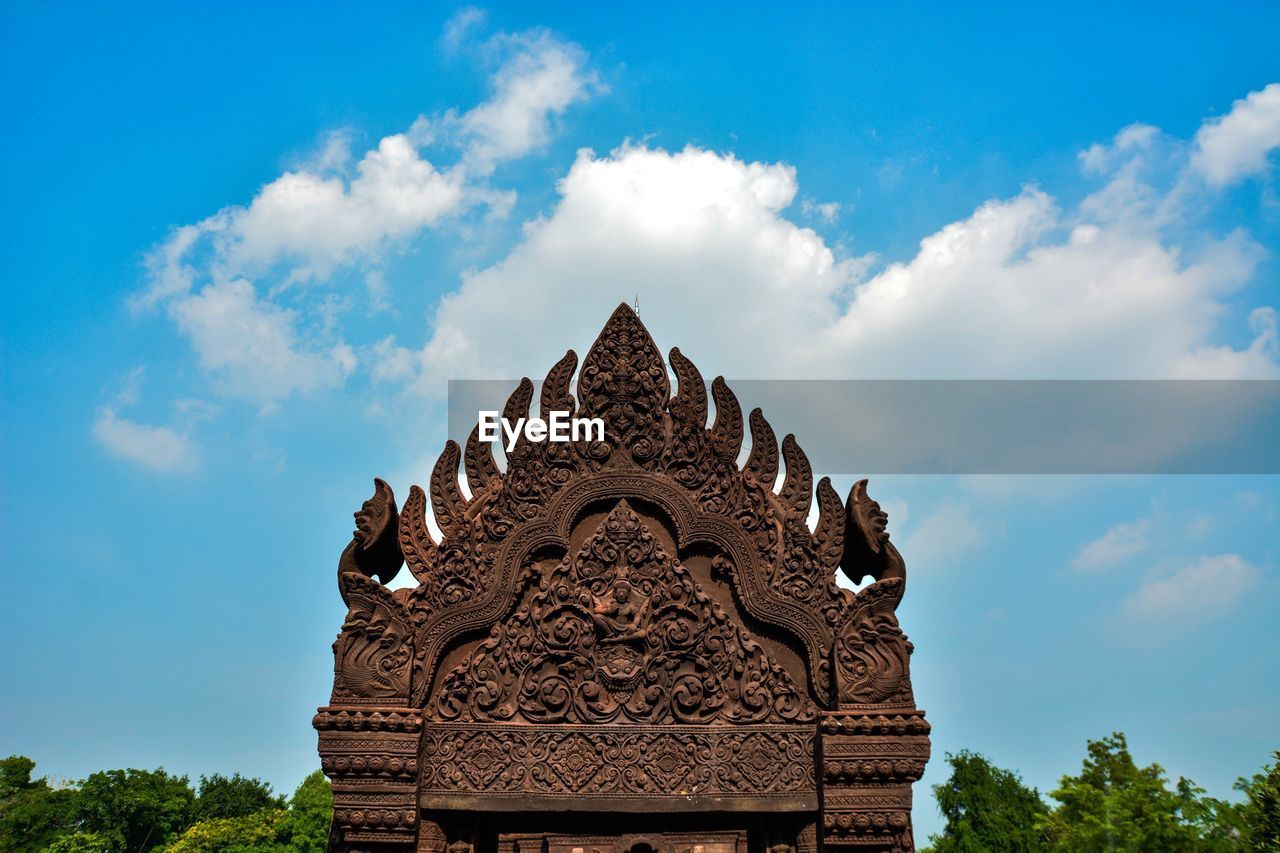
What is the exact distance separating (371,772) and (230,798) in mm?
58602

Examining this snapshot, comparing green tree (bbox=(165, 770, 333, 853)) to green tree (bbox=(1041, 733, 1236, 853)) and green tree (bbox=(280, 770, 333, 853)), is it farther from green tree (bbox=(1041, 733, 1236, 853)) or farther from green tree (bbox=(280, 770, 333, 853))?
green tree (bbox=(1041, 733, 1236, 853))

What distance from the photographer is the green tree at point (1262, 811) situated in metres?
17.0

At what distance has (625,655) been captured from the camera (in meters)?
7.42

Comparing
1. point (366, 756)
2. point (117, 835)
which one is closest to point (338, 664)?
point (366, 756)

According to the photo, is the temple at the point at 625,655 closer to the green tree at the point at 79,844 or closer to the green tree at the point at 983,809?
the green tree at the point at 983,809

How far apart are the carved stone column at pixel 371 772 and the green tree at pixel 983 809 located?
118ft

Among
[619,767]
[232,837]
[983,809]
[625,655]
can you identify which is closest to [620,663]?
[625,655]

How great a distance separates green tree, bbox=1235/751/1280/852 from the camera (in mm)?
16953

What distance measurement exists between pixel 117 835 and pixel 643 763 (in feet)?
181

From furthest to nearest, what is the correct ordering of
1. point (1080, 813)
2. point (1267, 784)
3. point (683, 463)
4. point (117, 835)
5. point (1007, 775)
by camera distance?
point (117, 835) < point (1007, 775) < point (1080, 813) < point (1267, 784) < point (683, 463)

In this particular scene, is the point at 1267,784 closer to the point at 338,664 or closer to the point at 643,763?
the point at 643,763

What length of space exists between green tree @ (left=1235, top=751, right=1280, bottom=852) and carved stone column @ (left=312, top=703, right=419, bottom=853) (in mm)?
16820

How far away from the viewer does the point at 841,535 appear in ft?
25.5

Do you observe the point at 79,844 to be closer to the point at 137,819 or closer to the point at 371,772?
the point at 137,819
